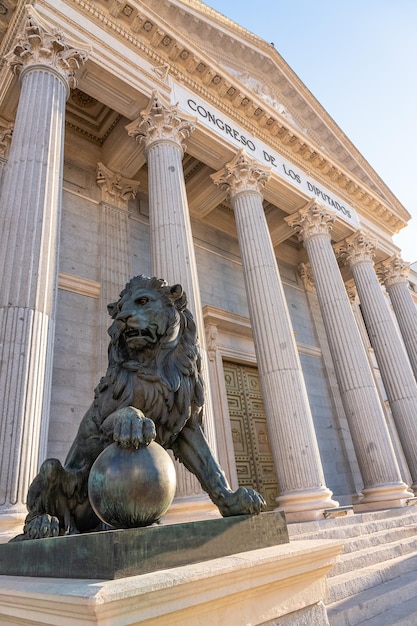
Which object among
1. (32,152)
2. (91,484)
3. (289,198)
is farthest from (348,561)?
(289,198)

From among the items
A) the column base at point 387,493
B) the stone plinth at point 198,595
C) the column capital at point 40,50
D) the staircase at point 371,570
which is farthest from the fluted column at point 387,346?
the stone plinth at point 198,595

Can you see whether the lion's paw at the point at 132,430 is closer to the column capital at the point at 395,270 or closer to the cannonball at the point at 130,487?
the cannonball at the point at 130,487

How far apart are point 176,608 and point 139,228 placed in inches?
422

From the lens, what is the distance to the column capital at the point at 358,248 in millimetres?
14086

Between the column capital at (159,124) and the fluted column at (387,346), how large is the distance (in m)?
7.86

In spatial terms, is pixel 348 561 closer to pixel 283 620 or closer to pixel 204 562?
pixel 283 620

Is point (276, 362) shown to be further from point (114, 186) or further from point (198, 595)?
point (198, 595)

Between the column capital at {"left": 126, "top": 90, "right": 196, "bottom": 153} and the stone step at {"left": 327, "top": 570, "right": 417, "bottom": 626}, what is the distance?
27.8 ft

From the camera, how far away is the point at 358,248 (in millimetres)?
14117

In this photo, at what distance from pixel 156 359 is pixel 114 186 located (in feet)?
31.4

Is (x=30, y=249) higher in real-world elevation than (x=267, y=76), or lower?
lower

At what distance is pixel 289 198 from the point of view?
12.4 metres

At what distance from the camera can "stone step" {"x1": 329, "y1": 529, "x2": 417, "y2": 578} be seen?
4.89m

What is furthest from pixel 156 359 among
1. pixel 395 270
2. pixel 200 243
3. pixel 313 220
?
pixel 395 270
